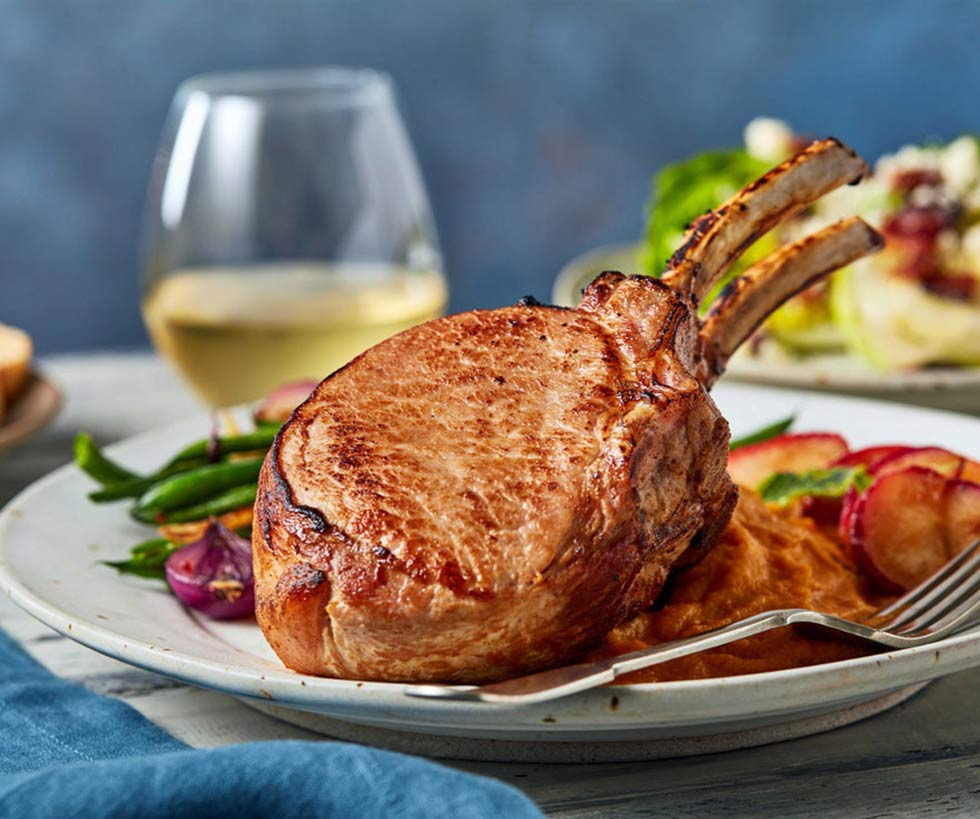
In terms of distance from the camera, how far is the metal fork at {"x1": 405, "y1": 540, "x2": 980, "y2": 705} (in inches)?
60.7

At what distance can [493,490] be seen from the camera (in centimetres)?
169

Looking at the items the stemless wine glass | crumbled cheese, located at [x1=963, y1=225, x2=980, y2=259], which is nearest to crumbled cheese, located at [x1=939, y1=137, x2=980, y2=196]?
crumbled cheese, located at [x1=963, y1=225, x2=980, y2=259]

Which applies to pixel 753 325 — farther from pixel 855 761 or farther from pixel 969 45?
pixel 969 45

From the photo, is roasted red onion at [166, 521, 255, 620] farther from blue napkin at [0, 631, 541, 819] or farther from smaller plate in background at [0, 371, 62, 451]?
smaller plate in background at [0, 371, 62, 451]

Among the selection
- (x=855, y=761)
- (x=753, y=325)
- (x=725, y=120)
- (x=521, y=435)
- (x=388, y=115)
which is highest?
(x=725, y=120)

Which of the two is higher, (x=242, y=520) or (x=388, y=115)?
(x=388, y=115)

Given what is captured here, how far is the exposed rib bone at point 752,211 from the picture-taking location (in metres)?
2.06

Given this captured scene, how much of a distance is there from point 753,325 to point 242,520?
3.62ft

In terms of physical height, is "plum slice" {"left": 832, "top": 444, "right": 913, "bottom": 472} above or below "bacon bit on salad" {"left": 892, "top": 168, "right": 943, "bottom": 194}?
below

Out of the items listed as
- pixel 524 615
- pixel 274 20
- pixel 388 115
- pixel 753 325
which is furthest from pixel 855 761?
pixel 274 20

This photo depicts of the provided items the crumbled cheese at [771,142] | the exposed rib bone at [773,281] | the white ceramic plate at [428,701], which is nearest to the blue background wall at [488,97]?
the crumbled cheese at [771,142]

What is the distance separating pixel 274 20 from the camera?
25.9 ft

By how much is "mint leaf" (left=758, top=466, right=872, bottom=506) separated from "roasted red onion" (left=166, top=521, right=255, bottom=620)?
996mm

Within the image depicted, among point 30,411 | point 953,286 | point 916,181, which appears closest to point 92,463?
point 30,411
